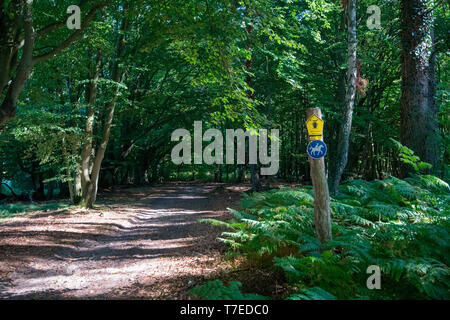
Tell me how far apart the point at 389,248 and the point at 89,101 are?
497 inches

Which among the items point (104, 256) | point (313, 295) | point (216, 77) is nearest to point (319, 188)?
point (313, 295)

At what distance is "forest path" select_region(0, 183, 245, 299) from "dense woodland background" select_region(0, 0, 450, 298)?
1777 mm

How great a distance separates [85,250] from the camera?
7402 millimetres

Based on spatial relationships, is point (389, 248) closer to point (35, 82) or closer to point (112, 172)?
point (35, 82)

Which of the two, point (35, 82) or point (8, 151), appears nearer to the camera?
point (35, 82)

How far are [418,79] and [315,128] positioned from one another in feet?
16.5

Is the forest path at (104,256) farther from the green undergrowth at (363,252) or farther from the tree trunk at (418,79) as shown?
the tree trunk at (418,79)

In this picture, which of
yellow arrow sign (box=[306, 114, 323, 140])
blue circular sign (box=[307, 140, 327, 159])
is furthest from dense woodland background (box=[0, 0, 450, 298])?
yellow arrow sign (box=[306, 114, 323, 140])

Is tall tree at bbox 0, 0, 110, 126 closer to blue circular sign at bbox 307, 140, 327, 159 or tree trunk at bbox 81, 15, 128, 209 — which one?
blue circular sign at bbox 307, 140, 327, 159

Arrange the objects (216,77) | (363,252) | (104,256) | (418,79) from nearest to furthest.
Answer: (363,252) → (104,256) → (216,77) → (418,79)

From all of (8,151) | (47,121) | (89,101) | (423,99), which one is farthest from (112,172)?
(423,99)

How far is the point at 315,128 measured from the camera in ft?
14.8

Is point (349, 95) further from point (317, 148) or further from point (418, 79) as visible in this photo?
point (317, 148)
